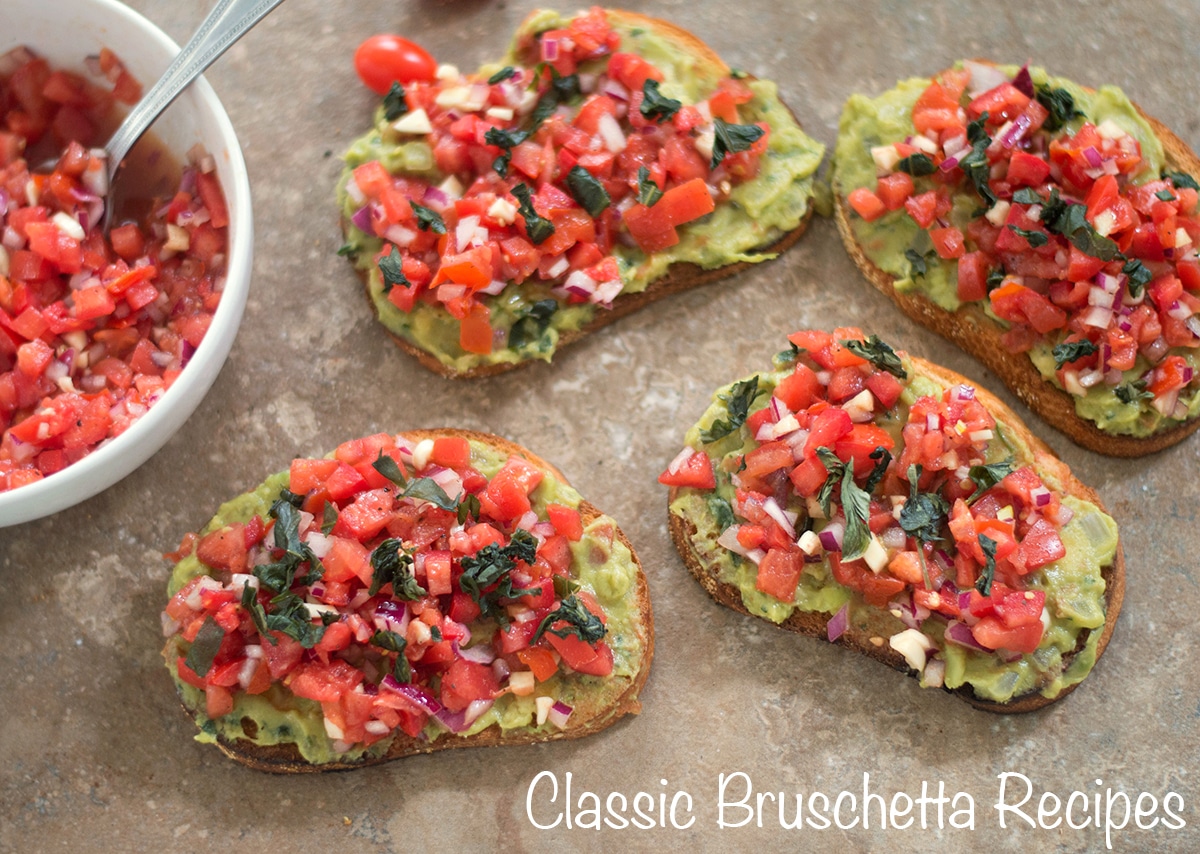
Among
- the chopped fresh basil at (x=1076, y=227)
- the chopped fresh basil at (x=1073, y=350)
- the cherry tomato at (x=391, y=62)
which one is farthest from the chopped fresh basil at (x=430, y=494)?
the chopped fresh basil at (x=1076, y=227)

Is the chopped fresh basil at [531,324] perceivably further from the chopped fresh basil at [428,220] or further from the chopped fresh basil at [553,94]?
the chopped fresh basil at [553,94]

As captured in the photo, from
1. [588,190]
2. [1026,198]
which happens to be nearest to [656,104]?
[588,190]

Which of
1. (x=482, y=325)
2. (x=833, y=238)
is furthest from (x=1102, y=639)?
(x=482, y=325)

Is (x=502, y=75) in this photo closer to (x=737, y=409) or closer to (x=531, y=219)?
(x=531, y=219)

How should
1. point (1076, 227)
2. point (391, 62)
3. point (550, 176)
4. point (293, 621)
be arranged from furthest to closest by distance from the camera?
1. point (391, 62)
2. point (550, 176)
3. point (1076, 227)
4. point (293, 621)

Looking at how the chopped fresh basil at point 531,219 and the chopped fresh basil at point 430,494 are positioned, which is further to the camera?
the chopped fresh basil at point 531,219

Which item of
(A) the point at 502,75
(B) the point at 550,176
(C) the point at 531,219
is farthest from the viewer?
(A) the point at 502,75

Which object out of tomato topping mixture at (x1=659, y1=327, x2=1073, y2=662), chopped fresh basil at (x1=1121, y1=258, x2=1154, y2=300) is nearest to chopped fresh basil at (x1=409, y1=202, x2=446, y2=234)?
tomato topping mixture at (x1=659, y1=327, x2=1073, y2=662)
